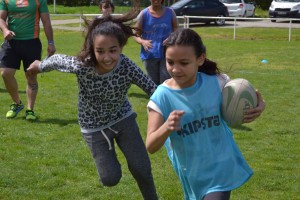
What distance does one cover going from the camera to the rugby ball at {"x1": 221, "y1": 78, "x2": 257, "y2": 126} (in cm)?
371

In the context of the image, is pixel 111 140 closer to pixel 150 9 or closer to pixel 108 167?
pixel 108 167

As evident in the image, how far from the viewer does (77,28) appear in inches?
1152

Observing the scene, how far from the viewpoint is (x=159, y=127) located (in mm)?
3562

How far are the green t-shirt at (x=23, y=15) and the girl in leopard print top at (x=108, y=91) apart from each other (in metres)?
3.85

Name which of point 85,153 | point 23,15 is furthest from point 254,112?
point 23,15

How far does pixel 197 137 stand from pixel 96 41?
1257 millimetres

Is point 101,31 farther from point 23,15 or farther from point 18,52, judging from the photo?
point 18,52

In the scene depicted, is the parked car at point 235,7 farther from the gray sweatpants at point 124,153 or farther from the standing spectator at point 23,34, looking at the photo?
the gray sweatpants at point 124,153

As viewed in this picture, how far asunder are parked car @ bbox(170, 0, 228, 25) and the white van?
3.06 m

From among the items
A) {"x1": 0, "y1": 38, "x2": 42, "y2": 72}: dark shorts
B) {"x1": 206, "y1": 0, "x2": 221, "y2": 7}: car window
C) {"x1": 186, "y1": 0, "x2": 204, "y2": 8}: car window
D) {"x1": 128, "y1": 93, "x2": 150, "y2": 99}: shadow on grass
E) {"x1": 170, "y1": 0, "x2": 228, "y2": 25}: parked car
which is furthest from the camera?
{"x1": 206, "y1": 0, "x2": 221, "y2": 7}: car window

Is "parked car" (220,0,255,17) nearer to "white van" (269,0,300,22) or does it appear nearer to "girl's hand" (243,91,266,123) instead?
"white van" (269,0,300,22)

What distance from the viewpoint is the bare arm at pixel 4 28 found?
27.1 feet

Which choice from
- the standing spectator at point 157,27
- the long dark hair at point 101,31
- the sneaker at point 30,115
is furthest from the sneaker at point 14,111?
the long dark hair at point 101,31

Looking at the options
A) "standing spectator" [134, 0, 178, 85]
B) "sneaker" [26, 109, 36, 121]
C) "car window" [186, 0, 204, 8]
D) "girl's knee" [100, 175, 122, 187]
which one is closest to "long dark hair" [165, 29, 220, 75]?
"girl's knee" [100, 175, 122, 187]
